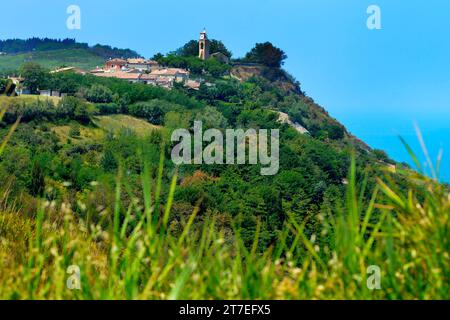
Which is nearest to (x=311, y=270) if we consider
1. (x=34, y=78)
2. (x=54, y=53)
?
(x=34, y=78)

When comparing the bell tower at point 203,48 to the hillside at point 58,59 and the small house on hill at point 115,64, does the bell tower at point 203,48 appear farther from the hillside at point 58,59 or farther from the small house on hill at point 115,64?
the hillside at point 58,59

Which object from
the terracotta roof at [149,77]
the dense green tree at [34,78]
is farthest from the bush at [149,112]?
the terracotta roof at [149,77]

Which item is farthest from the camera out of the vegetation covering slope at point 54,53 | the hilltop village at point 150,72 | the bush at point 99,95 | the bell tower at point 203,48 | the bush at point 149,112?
the vegetation covering slope at point 54,53

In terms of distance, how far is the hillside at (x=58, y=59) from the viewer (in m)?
124

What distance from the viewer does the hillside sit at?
123688 millimetres

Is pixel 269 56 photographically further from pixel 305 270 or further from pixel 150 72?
pixel 305 270

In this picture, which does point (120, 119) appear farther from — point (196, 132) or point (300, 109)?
point (300, 109)

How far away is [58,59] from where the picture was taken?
12875 centimetres

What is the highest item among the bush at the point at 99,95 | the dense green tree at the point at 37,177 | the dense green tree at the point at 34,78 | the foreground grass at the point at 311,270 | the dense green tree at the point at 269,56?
the dense green tree at the point at 269,56

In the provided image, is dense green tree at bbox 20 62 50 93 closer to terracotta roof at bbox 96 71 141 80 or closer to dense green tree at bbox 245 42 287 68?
terracotta roof at bbox 96 71 141 80

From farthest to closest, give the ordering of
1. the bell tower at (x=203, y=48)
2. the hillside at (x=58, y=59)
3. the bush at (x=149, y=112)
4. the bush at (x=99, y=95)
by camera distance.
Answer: the hillside at (x=58, y=59) < the bell tower at (x=203, y=48) < the bush at (x=99, y=95) < the bush at (x=149, y=112)

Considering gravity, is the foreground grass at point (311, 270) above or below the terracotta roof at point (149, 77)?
below

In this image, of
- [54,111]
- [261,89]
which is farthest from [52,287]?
[261,89]

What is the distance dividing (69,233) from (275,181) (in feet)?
169
